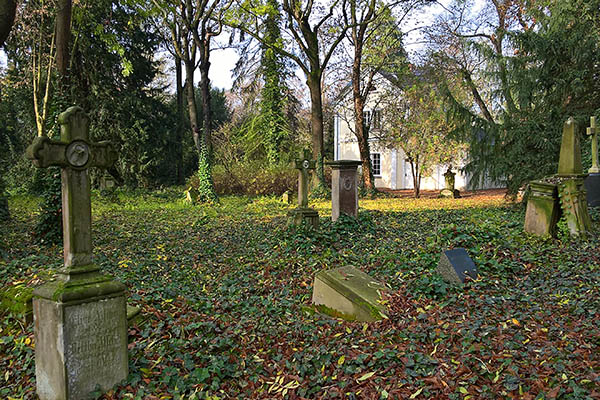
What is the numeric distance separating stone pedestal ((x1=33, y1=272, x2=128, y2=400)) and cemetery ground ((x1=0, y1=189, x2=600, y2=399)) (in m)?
0.21

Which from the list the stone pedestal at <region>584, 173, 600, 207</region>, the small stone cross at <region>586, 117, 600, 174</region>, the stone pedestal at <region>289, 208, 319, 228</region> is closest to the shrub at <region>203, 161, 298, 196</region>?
the stone pedestal at <region>289, 208, 319, 228</region>

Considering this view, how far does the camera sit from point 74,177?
3.43 metres

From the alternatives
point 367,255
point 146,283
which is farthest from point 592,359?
point 146,283

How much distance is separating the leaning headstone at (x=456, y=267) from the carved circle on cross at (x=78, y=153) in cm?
431

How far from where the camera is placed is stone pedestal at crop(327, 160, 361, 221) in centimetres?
1110

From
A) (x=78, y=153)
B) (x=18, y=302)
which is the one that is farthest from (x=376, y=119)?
(x=78, y=153)

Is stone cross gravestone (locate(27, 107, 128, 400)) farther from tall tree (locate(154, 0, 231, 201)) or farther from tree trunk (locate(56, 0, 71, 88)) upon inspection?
tall tree (locate(154, 0, 231, 201))

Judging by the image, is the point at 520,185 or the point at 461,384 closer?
the point at 461,384

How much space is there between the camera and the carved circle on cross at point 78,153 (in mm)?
3377

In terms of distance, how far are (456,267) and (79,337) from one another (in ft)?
14.0

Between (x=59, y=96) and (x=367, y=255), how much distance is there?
7.36m

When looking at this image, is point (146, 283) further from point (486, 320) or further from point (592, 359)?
point (592, 359)

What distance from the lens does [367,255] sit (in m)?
7.56

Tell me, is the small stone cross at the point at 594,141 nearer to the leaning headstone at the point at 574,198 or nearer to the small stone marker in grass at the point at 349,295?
the leaning headstone at the point at 574,198
